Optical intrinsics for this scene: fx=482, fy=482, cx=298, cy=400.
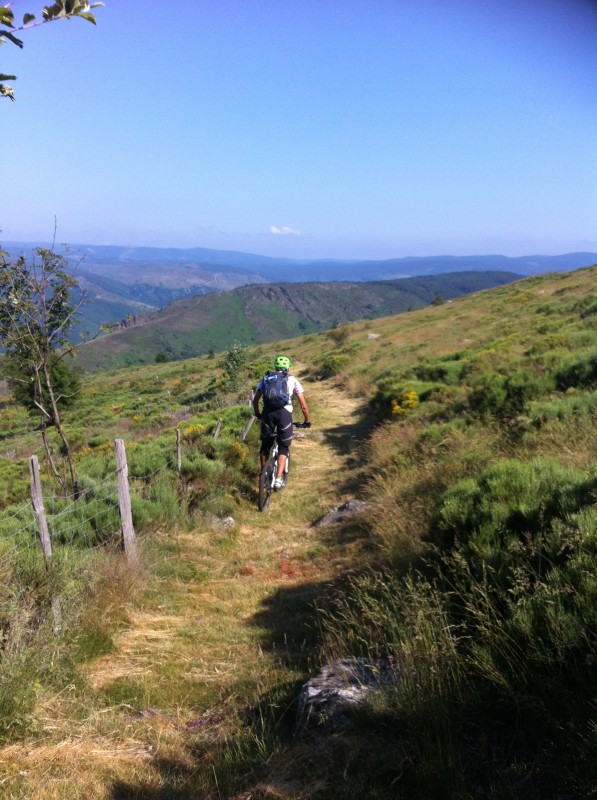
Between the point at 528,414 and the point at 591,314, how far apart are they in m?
13.2

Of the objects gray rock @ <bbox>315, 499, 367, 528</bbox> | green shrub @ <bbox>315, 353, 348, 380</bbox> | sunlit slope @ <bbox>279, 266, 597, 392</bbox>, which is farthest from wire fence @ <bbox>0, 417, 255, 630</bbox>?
green shrub @ <bbox>315, 353, 348, 380</bbox>

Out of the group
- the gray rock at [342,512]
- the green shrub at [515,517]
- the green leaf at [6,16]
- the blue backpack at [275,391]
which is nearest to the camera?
the green leaf at [6,16]

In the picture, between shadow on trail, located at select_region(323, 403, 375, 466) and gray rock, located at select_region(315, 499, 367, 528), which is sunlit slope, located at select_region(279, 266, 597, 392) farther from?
gray rock, located at select_region(315, 499, 367, 528)

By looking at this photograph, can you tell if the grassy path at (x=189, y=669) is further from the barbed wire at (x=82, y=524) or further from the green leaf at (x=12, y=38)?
the green leaf at (x=12, y=38)

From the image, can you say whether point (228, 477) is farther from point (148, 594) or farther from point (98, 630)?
point (98, 630)

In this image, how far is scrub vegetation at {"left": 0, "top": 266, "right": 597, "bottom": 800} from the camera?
246 centimetres

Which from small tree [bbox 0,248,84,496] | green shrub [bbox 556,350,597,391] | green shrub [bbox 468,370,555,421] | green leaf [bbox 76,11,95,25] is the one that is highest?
green leaf [bbox 76,11,95,25]

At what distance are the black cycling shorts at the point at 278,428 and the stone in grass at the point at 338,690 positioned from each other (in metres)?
4.68

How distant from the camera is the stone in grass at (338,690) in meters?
2.93

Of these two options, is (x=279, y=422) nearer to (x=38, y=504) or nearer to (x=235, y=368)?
(x=38, y=504)

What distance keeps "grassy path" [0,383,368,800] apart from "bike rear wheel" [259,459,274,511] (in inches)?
8.8

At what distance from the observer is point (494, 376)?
10.9 metres

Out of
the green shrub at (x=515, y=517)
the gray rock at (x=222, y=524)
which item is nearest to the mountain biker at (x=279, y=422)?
the gray rock at (x=222, y=524)

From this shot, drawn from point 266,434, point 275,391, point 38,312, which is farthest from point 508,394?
point 38,312
